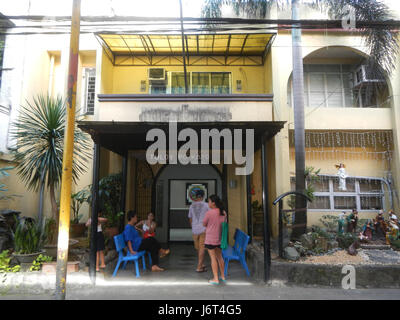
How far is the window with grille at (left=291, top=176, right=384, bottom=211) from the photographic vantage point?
8.94 m

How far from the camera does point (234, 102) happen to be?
7.22 metres

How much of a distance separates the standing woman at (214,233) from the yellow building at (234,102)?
2.44m

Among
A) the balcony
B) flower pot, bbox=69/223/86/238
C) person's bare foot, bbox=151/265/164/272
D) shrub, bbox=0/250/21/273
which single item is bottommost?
person's bare foot, bbox=151/265/164/272

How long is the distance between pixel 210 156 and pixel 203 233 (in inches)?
117

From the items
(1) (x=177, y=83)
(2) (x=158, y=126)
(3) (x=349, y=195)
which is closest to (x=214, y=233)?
(2) (x=158, y=126)

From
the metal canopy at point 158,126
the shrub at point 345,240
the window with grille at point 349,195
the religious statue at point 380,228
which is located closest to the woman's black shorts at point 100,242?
the metal canopy at point 158,126

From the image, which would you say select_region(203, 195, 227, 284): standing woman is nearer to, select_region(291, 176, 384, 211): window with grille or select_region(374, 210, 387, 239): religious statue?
select_region(291, 176, 384, 211): window with grille

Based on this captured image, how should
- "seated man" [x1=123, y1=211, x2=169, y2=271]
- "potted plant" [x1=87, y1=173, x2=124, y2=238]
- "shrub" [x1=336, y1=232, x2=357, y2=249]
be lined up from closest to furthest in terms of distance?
"seated man" [x1=123, y1=211, x2=169, y2=271] < "shrub" [x1=336, y1=232, x2=357, y2=249] < "potted plant" [x1=87, y1=173, x2=124, y2=238]

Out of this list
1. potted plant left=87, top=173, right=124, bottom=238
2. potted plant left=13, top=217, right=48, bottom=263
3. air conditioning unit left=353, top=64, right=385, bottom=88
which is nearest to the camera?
potted plant left=13, top=217, right=48, bottom=263

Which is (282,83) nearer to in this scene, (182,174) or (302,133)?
(302,133)

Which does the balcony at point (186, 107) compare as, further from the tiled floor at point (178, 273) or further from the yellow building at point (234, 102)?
the tiled floor at point (178, 273)

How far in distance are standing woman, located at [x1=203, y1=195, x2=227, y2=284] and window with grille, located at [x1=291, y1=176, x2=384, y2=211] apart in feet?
15.5

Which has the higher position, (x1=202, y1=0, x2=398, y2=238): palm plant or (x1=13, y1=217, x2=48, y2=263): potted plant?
(x1=202, y1=0, x2=398, y2=238): palm plant

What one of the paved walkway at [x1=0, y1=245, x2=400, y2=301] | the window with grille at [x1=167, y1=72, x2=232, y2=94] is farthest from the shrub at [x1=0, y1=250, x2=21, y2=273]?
the window with grille at [x1=167, y1=72, x2=232, y2=94]
